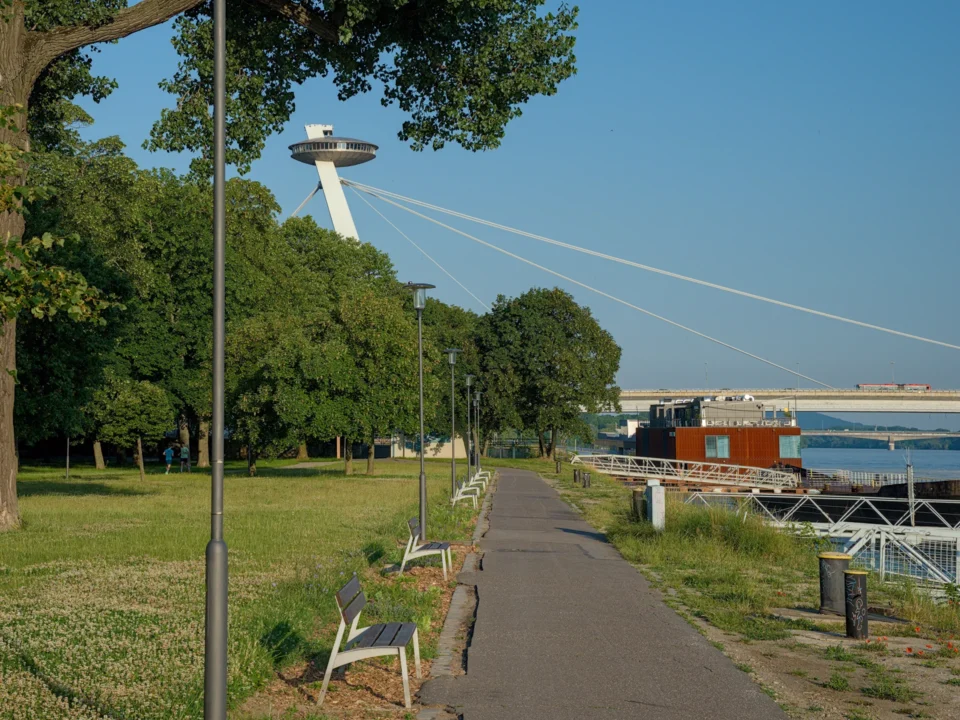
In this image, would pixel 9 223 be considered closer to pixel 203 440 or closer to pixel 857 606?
pixel 857 606

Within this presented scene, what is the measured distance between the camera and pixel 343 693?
26.2 feet

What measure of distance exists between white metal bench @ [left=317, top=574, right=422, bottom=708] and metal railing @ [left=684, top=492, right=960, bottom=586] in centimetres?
1028

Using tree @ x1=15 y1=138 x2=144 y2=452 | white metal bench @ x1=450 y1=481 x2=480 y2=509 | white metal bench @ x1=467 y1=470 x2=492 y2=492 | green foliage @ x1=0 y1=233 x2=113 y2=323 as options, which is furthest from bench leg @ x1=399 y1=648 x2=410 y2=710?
white metal bench @ x1=467 y1=470 x2=492 y2=492

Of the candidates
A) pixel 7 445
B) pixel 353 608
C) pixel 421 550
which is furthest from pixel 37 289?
pixel 7 445

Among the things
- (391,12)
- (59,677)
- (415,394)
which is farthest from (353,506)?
(59,677)

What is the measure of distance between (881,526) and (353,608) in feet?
44.0

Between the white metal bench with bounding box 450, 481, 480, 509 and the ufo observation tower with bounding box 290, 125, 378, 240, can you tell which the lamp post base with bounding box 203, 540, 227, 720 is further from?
the ufo observation tower with bounding box 290, 125, 378, 240

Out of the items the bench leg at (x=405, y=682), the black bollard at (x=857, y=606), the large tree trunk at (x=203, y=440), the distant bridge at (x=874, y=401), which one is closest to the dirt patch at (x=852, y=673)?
the black bollard at (x=857, y=606)

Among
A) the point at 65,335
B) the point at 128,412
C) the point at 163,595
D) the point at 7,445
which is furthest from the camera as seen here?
the point at 128,412

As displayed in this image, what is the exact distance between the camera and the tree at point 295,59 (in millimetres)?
18812

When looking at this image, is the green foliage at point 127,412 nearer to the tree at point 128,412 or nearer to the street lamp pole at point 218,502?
the tree at point 128,412

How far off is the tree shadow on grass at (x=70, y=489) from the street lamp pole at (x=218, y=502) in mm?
27658

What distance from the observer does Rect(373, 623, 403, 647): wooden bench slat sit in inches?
306

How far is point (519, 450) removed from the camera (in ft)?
293
